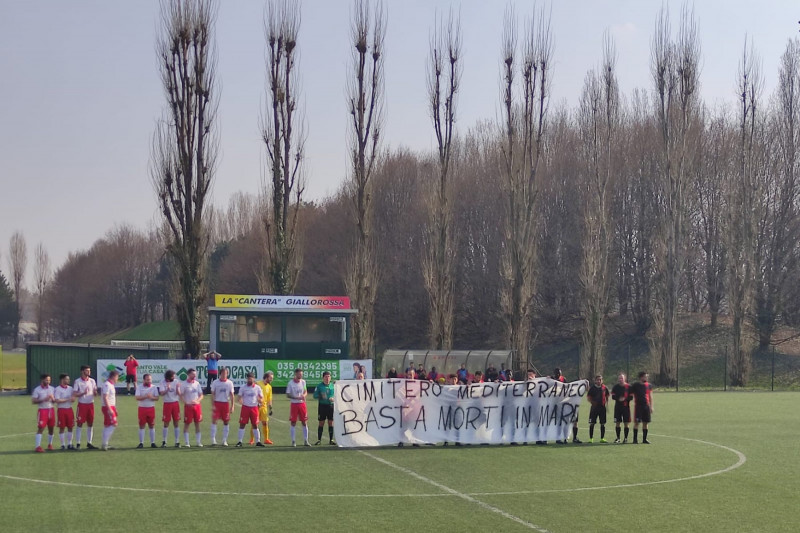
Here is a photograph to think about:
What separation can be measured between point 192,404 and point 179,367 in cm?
1788

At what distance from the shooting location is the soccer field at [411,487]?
40.5 ft

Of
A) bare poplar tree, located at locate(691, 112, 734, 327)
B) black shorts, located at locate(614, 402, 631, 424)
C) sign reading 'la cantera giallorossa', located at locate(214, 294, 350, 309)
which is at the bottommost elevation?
black shorts, located at locate(614, 402, 631, 424)

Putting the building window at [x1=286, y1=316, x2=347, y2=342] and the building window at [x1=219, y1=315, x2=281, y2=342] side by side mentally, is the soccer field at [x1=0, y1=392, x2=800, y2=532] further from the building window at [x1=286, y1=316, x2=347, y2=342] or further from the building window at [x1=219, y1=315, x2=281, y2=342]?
the building window at [x1=286, y1=316, x2=347, y2=342]

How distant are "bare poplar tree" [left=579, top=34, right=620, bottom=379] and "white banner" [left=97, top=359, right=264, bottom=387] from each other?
19.6m

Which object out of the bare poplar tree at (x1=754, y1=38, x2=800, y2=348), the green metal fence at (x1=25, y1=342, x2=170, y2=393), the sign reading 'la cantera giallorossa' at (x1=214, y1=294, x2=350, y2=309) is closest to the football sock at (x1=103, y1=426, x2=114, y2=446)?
the sign reading 'la cantera giallorossa' at (x1=214, y1=294, x2=350, y2=309)

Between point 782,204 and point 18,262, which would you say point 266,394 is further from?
point 18,262

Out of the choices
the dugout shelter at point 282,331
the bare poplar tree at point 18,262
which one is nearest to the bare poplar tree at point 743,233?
the dugout shelter at point 282,331

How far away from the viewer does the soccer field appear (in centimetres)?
1236

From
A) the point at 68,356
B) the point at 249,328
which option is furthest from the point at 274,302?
the point at 68,356

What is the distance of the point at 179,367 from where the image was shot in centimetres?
3912

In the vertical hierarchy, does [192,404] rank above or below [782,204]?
below

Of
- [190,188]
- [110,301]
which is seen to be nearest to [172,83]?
[190,188]

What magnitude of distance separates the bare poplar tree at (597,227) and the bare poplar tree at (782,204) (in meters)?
9.39

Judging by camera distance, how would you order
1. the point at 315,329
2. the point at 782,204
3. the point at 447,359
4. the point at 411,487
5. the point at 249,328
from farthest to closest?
the point at 782,204, the point at 447,359, the point at 315,329, the point at 249,328, the point at 411,487
